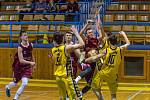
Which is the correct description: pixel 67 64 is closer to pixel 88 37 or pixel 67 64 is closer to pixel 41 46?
pixel 88 37

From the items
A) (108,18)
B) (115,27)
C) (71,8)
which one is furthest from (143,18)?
(71,8)

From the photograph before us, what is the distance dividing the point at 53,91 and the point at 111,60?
4989 mm

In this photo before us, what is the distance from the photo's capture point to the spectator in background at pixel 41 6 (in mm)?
20467

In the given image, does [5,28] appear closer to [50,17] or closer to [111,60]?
[50,17]

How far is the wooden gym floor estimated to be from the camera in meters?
12.7

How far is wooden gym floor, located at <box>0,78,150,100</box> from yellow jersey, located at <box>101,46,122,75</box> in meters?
2.97

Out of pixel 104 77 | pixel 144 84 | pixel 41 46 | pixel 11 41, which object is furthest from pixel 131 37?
pixel 104 77

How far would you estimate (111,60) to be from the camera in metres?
9.69

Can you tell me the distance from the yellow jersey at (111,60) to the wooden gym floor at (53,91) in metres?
2.97

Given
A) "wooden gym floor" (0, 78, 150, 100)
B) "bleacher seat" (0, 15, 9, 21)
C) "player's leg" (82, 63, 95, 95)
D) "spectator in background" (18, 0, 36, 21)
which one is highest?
"spectator in background" (18, 0, 36, 21)

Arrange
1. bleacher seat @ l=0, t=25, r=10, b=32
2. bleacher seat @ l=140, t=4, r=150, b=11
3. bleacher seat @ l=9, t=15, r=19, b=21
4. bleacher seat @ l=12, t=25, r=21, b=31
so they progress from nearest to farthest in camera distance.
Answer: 1. bleacher seat @ l=12, t=25, r=21, b=31
2. bleacher seat @ l=140, t=4, r=150, b=11
3. bleacher seat @ l=0, t=25, r=10, b=32
4. bleacher seat @ l=9, t=15, r=19, b=21

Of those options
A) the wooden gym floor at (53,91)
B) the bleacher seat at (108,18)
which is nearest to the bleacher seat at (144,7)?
the bleacher seat at (108,18)

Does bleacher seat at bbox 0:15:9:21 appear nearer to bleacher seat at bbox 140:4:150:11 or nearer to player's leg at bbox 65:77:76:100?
bleacher seat at bbox 140:4:150:11


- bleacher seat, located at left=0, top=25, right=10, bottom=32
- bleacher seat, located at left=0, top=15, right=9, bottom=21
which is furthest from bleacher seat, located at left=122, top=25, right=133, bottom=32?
bleacher seat, located at left=0, top=15, right=9, bottom=21
